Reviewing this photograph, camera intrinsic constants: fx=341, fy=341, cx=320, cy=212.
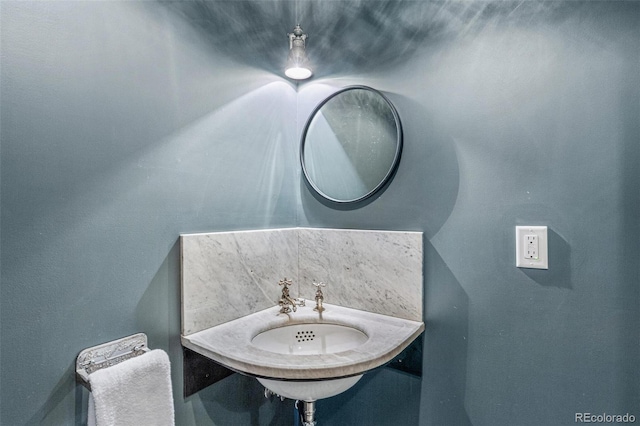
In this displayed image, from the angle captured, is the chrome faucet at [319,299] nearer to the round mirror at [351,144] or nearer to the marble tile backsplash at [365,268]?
the marble tile backsplash at [365,268]

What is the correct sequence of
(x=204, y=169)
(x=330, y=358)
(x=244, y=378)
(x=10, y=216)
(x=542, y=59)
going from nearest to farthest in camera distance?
(x=10, y=216)
(x=330, y=358)
(x=542, y=59)
(x=204, y=169)
(x=244, y=378)

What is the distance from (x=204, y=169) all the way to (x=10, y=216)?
565 mm

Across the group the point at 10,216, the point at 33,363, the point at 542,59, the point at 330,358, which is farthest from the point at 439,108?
the point at 33,363

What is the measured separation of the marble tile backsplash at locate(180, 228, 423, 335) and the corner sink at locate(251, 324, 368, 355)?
13 centimetres

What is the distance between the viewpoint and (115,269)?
1010 mm

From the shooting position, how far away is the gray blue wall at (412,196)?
0.88 metres

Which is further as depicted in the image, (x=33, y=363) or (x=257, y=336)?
(x=257, y=336)

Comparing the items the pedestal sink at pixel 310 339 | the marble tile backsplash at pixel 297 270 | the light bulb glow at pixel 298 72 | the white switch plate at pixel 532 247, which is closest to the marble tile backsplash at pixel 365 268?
the marble tile backsplash at pixel 297 270

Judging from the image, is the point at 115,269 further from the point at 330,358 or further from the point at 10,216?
the point at 330,358

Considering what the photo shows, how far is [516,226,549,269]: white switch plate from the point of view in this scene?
1.07 metres

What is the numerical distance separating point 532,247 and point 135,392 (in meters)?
1.24

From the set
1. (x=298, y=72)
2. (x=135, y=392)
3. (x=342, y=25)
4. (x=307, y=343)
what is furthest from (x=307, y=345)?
(x=342, y=25)

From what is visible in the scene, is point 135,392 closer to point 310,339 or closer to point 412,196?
point 310,339

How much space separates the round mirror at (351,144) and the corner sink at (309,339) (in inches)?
A: 21.1
